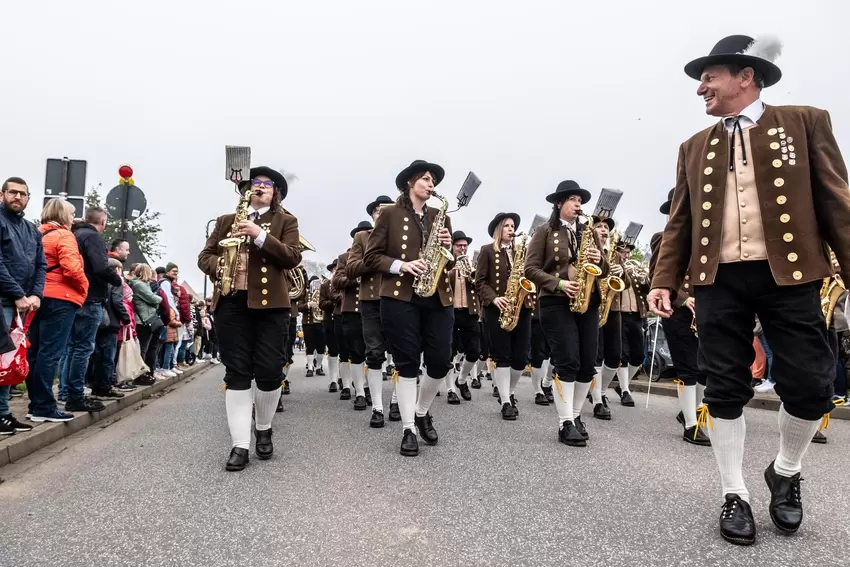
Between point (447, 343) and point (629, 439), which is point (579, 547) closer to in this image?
point (447, 343)

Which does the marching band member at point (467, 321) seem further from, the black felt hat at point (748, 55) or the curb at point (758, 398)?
the black felt hat at point (748, 55)

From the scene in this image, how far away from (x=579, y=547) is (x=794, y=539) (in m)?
1.10

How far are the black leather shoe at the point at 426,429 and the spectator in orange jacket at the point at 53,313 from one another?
353cm

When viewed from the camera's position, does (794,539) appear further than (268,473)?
No

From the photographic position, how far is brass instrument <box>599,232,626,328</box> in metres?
5.68

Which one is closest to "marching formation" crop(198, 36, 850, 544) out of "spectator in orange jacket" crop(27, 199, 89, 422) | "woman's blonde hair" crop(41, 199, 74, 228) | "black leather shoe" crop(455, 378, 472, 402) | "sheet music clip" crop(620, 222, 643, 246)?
"black leather shoe" crop(455, 378, 472, 402)

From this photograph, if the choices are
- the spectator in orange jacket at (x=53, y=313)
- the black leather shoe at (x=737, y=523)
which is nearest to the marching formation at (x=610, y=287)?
the black leather shoe at (x=737, y=523)

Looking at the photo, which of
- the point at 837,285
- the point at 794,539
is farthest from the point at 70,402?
the point at 837,285

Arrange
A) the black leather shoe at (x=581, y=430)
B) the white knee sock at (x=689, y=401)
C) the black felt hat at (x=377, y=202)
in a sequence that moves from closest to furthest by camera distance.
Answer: the black leather shoe at (x=581, y=430), the white knee sock at (x=689, y=401), the black felt hat at (x=377, y=202)

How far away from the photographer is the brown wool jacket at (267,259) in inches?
176

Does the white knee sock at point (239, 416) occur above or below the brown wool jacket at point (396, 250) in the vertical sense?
below

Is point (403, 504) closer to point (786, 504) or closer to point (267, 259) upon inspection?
point (786, 504)

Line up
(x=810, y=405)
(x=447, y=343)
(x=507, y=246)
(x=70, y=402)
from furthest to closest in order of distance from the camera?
(x=507, y=246) → (x=70, y=402) → (x=447, y=343) → (x=810, y=405)

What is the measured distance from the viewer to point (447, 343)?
509cm
